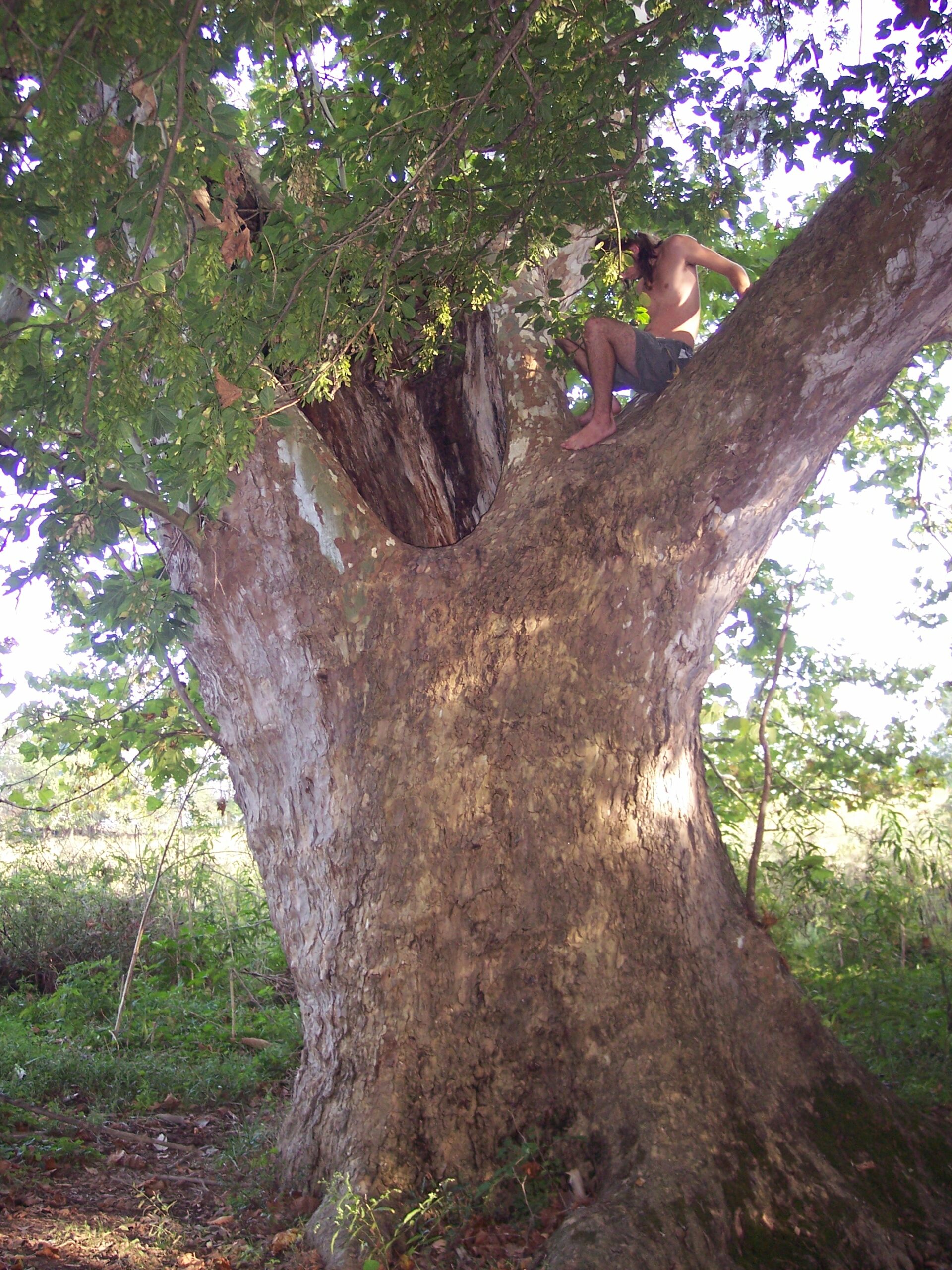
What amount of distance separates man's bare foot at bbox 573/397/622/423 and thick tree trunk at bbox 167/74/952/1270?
0.26m

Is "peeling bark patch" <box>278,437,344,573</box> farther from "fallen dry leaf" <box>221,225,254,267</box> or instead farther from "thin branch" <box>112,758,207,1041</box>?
"thin branch" <box>112,758,207,1041</box>

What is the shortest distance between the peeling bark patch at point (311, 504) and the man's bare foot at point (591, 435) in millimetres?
1023

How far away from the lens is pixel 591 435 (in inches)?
145

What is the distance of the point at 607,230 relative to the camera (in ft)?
12.0

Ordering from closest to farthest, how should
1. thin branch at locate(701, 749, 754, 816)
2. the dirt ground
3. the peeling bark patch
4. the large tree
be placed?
the dirt ground, the large tree, the peeling bark patch, thin branch at locate(701, 749, 754, 816)

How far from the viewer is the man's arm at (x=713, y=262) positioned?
Answer: 425 centimetres

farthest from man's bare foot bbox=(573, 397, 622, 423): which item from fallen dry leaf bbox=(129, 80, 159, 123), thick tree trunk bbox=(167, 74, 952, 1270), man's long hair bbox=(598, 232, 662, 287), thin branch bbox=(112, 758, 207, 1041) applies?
thin branch bbox=(112, 758, 207, 1041)

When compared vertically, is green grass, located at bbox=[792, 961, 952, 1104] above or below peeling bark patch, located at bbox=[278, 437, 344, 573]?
below

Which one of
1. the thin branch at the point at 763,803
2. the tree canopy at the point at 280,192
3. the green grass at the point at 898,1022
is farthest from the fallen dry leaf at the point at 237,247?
the green grass at the point at 898,1022

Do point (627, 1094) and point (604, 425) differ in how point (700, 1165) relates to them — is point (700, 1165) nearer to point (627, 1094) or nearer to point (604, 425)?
point (627, 1094)

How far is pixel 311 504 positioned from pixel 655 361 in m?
1.70

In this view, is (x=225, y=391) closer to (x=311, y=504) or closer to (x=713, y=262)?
(x=311, y=504)

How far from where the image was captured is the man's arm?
4.25m

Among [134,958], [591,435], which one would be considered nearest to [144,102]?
[591,435]
